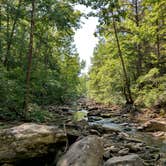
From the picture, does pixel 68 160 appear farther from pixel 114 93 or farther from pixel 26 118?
pixel 114 93

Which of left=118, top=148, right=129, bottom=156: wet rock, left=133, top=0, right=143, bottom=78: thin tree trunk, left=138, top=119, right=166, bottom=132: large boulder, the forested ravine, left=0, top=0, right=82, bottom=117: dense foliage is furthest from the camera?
left=133, top=0, right=143, bottom=78: thin tree trunk

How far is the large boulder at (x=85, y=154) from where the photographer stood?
490 cm

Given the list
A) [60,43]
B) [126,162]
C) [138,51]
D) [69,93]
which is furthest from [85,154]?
[69,93]

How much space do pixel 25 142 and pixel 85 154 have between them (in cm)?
132

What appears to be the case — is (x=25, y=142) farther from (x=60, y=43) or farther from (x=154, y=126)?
(x=60, y=43)

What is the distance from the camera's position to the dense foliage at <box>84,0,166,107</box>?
15.9 metres

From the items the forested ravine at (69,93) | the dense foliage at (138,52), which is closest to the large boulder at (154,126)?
the forested ravine at (69,93)

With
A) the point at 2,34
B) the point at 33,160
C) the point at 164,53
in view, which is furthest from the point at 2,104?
the point at 164,53

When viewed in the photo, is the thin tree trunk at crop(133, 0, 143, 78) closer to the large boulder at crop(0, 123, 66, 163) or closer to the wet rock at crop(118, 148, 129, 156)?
the wet rock at crop(118, 148, 129, 156)

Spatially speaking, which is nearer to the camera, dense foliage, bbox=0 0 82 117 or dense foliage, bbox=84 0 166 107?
dense foliage, bbox=0 0 82 117

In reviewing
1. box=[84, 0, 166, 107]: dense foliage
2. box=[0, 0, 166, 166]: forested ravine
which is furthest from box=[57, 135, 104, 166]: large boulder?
box=[84, 0, 166, 107]: dense foliage

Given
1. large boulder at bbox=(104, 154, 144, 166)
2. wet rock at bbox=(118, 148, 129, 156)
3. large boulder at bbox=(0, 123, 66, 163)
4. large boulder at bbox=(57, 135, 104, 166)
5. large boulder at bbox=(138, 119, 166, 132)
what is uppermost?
large boulder at bbox=(0, 123, 66, 163)

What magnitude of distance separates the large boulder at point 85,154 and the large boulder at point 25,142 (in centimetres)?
51

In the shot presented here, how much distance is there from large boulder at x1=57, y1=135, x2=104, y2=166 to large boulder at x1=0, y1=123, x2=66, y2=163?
0.51 meters
